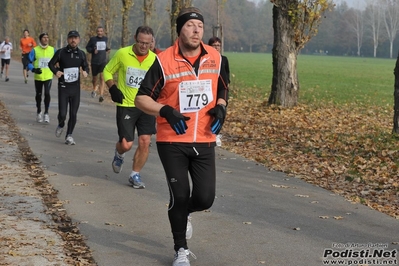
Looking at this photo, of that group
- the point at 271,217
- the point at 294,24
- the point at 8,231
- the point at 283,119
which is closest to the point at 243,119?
the point at 283,119

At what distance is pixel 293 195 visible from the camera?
30.0 ft

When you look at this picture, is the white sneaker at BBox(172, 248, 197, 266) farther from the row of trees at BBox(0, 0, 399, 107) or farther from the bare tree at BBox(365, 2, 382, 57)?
the bare tree at BBox(365, 2, 382, 57)

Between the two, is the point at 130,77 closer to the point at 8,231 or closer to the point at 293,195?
the point at 293,195

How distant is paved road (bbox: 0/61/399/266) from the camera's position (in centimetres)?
646

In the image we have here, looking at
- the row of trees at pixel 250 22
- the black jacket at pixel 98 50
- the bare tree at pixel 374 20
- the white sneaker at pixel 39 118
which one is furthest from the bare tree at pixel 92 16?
the bare tree at pixel 374 20

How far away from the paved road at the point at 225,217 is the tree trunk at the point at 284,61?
7251mm

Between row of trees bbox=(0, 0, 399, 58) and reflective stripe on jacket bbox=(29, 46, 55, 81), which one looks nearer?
reflective stripe on jacket bbox=(29, 46, 55, 81)

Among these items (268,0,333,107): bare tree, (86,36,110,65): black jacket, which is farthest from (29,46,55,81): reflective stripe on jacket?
(86,36,110,65): black jacket

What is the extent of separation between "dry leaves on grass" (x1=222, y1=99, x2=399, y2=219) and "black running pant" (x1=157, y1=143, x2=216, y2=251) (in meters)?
2.89

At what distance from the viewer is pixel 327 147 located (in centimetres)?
1291

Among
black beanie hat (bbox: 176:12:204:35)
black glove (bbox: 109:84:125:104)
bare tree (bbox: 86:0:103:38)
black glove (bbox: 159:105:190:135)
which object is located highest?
bare tree (bbox: 86:0:103:38)

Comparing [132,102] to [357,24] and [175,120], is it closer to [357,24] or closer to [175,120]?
[175,120]

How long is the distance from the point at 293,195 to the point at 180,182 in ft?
11.1

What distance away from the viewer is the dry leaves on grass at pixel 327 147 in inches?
389
